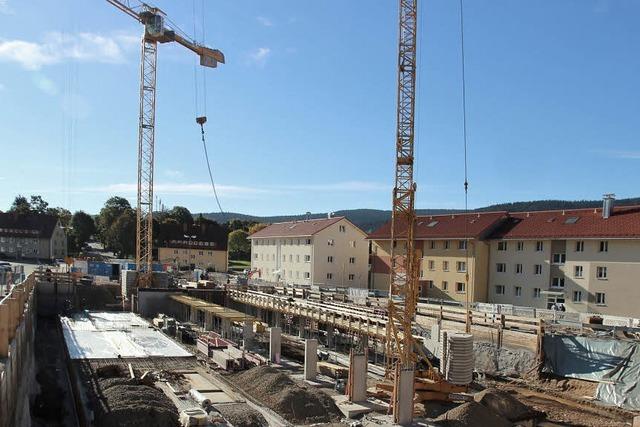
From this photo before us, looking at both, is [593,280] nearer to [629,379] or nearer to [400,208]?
[629,379]

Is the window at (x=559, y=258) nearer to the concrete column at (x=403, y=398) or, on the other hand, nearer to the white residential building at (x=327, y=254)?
the white residential building at (x=327, y=254)

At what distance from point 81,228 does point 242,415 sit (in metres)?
107

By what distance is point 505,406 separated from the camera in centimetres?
2036

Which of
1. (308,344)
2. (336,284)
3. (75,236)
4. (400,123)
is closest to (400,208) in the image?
(400,123)

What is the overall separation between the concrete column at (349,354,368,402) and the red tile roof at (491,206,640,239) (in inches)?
949

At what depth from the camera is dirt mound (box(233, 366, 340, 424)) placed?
18.9 m

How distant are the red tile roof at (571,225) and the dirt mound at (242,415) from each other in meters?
28.7

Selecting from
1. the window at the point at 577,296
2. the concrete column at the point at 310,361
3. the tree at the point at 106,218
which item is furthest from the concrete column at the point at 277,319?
the tree at the point at 106,218

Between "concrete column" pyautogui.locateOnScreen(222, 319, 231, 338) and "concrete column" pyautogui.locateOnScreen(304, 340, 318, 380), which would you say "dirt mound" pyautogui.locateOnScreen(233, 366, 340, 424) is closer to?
"concrete column" pyautogui.locateOnScreen(304, 340, 318, 380)

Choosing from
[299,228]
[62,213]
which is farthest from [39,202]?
[299,228]

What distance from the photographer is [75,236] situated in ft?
368

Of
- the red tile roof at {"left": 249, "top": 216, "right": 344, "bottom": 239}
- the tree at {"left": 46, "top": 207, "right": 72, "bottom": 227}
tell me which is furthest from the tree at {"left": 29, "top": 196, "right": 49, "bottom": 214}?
the red tile roof at {"left": 249, "top": 216, "right": 344, "bottom": 239}

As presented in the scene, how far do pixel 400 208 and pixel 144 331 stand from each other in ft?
60.7

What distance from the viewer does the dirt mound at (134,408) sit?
15391mm
